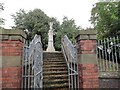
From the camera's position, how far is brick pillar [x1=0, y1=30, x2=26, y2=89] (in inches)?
162

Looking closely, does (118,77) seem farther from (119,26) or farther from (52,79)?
(119,26)

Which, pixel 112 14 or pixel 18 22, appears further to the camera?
pixel 18 22

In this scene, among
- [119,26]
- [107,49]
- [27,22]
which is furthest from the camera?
[27,22]

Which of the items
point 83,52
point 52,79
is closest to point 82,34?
point 83,52

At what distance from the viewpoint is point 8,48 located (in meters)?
4.24

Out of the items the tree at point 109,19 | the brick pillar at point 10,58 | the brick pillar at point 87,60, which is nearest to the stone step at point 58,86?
the brick pillar at point 87,60

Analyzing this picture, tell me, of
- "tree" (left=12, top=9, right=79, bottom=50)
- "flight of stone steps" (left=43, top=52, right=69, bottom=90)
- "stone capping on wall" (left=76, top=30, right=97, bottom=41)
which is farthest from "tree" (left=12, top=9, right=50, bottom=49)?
"stone capping on wall" (left=76, top=30, right=97, bottom=41)

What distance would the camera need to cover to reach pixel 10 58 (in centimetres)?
420

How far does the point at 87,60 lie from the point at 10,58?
1918mm

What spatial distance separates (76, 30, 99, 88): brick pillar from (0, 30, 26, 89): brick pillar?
155cm

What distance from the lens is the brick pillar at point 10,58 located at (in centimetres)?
411

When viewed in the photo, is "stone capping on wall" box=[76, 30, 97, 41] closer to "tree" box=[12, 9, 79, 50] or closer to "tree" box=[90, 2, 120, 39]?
"tree" box=[90, 2, 120, 39]

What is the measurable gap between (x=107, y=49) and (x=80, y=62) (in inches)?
48.9

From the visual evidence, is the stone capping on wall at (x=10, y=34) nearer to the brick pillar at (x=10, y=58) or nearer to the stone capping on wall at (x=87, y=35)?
the brick pillar at (x=10, y=58)
